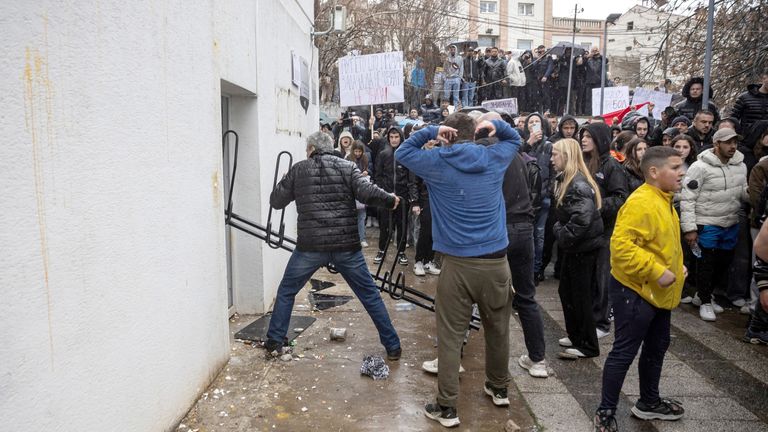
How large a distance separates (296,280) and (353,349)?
0.92 meters

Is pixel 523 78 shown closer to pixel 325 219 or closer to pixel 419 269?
pixel 419 269

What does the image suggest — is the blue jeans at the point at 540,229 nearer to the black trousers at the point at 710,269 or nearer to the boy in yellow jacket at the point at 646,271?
the black trousers at the point at 710,269

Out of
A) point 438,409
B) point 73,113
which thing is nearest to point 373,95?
point 438,409

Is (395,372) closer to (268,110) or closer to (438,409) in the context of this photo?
(438,409)

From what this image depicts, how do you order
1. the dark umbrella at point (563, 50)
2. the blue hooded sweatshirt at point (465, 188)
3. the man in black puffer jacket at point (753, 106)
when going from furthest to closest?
1. the dark umbrella at point (563, 50)
2. the man in black puffer jacket at point (753, 106)
3. the blue hooded sweatshirt at point (465, 188)

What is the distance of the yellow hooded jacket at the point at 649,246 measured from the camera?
3748mm

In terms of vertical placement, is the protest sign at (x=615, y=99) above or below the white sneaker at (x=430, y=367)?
above

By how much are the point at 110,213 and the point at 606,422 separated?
125 inches

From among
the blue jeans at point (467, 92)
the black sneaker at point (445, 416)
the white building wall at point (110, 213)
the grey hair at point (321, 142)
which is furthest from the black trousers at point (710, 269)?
the blue jeans at point (467, 92)

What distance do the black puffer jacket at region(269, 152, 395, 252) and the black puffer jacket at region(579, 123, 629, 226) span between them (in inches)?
82.9

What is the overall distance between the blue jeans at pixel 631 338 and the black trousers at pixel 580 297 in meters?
1.17

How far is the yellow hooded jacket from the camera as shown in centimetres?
375

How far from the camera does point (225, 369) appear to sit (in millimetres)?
4973

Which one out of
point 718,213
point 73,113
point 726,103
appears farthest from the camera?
point 726,103
